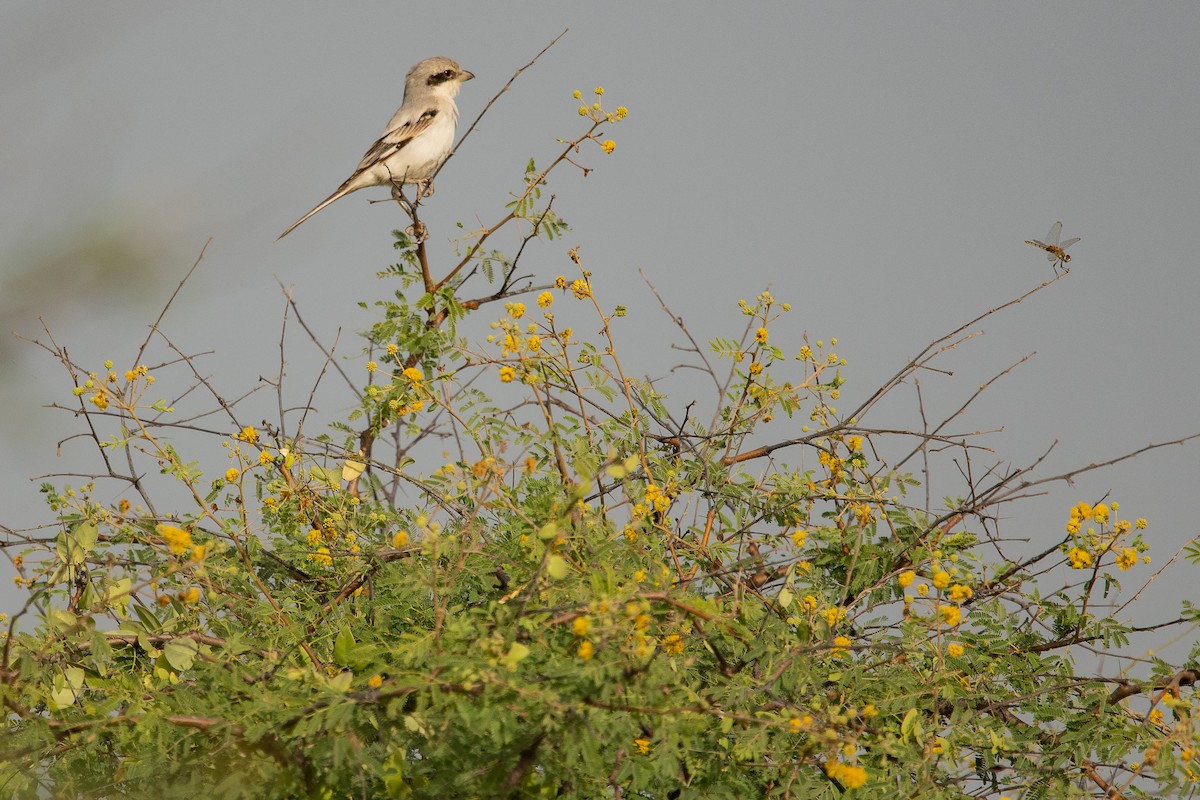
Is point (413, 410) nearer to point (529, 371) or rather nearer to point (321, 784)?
point (529, 371)

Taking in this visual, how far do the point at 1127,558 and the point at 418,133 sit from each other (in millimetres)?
6053

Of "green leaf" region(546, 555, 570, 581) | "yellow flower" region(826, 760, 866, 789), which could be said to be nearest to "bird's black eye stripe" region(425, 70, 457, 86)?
"green leaf" region(546, 555, 570, 581)

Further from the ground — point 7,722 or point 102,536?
point 102,536

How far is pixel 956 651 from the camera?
383 cm

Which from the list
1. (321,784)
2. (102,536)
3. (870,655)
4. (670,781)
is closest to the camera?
(321,784)

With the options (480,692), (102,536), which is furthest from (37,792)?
(102,536)

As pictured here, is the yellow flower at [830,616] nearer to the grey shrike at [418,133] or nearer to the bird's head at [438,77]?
the grey shrike at [418,133]

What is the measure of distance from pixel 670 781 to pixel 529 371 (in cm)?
161

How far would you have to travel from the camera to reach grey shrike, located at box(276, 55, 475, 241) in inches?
339

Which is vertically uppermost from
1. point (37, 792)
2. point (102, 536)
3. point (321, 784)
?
point (102, 536)

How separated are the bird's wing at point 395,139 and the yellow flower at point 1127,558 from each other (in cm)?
578

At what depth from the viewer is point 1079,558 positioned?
14.5 feet

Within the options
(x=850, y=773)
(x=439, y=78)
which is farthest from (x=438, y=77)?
(x=850, y=773)

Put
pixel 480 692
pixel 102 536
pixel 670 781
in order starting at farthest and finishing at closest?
pixel 102 536 → pixel 670 781 → pixel 480 692
